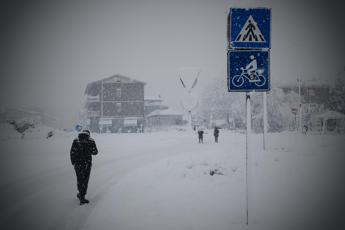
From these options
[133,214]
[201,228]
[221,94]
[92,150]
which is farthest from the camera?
[221,94]

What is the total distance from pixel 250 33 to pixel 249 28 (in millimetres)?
112

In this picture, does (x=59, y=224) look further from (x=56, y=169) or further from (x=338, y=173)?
(x=338, y=173)

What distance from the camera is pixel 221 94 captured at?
2945 inches

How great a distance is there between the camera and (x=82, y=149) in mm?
8258

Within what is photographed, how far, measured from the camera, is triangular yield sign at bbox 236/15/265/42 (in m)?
6.10

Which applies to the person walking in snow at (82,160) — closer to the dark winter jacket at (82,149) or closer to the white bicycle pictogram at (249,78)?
the dark winter jacket at (82,149)

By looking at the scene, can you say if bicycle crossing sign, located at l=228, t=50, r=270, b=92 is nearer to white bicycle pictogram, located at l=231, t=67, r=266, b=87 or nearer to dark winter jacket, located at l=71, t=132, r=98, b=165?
white bicycle pictogram, located at l=231, t=67, r=266, b=87

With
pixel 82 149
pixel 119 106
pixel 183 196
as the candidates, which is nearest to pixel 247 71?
pixel 183 196

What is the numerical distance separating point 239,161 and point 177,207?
19.9 ft

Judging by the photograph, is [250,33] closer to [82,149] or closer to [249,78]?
[249,78]

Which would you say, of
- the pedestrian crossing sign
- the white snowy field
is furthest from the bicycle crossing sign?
the white snowy field

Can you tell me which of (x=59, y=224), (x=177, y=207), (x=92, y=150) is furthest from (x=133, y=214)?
(x=92, y=150)

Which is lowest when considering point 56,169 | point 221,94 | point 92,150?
point 56,169

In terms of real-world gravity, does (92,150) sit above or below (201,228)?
above
